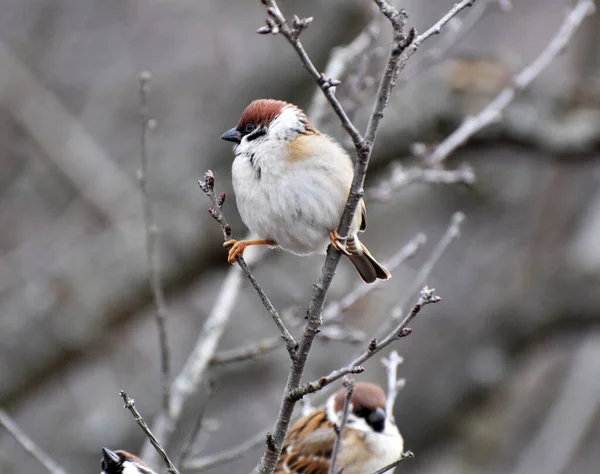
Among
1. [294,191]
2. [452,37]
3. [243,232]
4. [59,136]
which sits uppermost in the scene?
[59,136]

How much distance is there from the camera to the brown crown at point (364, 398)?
3.60 m

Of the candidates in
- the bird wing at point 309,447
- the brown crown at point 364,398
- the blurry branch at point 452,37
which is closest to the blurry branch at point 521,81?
the blurry branch at point 452,37

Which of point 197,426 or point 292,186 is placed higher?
point 292,186

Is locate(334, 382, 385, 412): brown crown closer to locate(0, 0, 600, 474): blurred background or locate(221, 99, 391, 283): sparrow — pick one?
locate(0, 0, 600, 474): blurred background

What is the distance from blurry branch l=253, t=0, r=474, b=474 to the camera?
5.64 feet

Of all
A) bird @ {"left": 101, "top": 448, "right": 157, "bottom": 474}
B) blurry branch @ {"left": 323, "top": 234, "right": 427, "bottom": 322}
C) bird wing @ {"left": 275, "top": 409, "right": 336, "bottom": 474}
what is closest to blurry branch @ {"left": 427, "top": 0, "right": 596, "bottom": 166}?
blurry branch @ {"left": 323, "top": 234, "right": 427, "bottom": 322}

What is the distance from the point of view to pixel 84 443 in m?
5.54

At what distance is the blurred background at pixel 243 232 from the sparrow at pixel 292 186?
0.94 meters

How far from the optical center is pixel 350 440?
3.55m

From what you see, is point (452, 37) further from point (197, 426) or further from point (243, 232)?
point (197, 426)

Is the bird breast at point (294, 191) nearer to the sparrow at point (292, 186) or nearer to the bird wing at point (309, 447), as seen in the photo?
the sparrow at point (292, 186)

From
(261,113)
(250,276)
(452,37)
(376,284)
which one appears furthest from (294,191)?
(452,37)

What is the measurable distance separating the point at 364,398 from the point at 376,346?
1689 mm

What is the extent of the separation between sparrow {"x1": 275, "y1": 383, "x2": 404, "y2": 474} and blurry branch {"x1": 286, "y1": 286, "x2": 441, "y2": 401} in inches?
53.8
